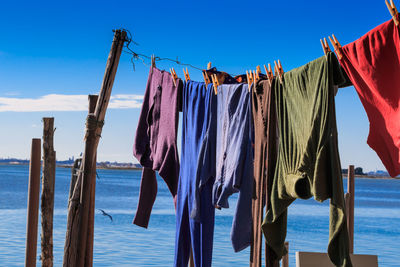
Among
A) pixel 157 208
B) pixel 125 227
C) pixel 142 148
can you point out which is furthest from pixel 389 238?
pixel 142 148

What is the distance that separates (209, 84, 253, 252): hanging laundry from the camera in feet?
9.85

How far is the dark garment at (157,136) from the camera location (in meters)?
3.66

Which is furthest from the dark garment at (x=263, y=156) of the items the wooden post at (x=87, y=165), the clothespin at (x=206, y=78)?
the wooden post at (x=87, y=165)

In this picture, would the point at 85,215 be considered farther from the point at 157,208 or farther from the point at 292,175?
the point at 157,208

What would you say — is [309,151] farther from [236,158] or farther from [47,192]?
[47,192]

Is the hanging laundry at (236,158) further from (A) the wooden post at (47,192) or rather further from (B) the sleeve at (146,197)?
(A) the wooden post at (47,192)

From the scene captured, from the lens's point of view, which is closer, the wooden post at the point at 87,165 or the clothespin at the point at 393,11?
the clothespin at the point at 393,11

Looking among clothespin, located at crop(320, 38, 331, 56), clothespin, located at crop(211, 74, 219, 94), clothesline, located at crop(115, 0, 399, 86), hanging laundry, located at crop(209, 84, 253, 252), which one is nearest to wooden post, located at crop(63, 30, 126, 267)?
clothesline, located at crop(115, 0, 399, 86)

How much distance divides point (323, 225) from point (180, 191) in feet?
54.1

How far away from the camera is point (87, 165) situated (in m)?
3.87

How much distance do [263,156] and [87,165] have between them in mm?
1512

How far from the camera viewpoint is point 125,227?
16688 mm

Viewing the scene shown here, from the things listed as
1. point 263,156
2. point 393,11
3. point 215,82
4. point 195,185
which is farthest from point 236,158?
point 393,11

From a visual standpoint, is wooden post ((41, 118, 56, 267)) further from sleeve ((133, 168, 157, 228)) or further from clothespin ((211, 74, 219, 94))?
clothespin ((211, 74, 219, 94))
